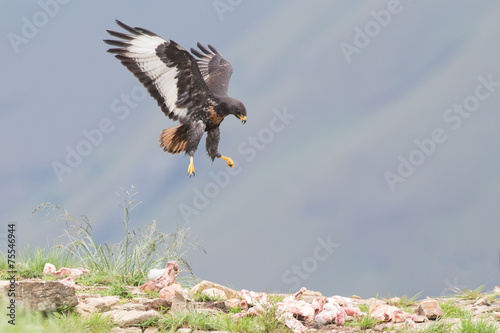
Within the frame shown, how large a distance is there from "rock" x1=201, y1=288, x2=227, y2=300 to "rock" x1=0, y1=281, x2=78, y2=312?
5.65 feet

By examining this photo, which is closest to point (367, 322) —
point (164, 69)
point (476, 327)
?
point (476, 327)

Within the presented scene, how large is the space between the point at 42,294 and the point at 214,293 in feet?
6.74

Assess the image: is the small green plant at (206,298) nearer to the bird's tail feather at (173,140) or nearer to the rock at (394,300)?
the rock at (394,300)

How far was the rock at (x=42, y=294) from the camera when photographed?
461 centimetres

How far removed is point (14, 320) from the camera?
13.1 feet

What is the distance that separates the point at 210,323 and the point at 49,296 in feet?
4.80

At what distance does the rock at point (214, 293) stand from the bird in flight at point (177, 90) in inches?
76.3

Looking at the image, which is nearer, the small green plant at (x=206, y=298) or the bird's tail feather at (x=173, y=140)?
the small green plant at (x=206, y=298)

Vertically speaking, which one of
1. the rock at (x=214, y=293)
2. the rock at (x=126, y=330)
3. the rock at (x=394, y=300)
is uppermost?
the rock at (x=214, y=293)

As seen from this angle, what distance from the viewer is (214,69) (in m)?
9.77

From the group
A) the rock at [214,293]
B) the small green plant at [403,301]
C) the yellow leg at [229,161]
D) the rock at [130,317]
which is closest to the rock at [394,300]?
the small green plant at [403,301]

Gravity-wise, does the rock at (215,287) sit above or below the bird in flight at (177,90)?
below

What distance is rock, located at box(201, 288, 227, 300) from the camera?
609 centimetres

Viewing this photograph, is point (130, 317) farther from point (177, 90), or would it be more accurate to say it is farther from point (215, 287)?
point (177, 90)
